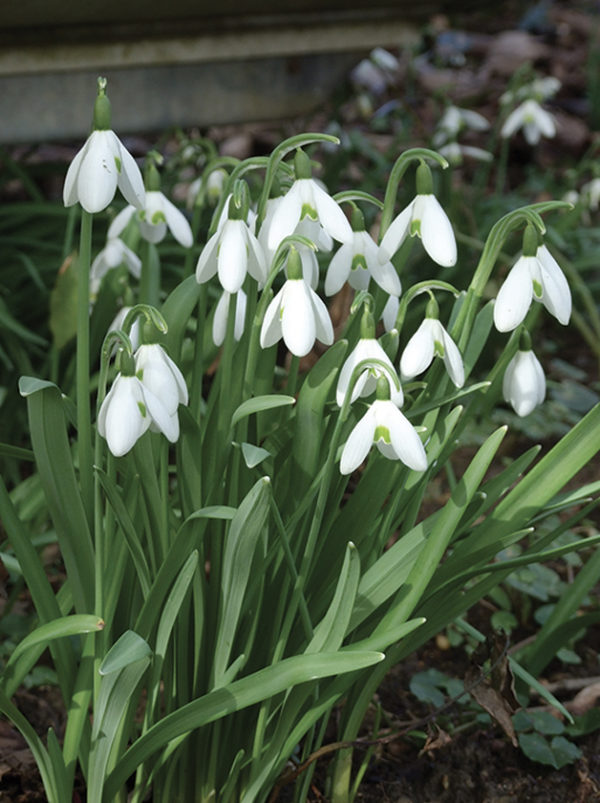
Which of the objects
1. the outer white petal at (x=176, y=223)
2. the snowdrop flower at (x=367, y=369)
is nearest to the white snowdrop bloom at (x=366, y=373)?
the snowdrop flower at (x=367, y=369)

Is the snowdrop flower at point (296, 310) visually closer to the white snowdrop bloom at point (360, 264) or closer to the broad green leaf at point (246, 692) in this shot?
the white snowdrop bloom at point (360, 264)

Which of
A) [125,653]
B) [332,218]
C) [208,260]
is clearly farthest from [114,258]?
[125,653]

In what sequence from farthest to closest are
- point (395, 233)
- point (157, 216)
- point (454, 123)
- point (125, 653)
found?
point (454, 123) → point (157, 216) → point (395, 233) → point (125, 653)

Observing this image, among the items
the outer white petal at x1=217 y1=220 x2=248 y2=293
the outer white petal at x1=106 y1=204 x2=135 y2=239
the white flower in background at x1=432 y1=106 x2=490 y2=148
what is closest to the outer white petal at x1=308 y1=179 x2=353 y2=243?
the outer white petal at x1=217 y1=220 x2=248 y2=293

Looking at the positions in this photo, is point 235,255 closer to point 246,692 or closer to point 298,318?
point 298,318

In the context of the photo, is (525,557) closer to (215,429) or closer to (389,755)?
(215,429)

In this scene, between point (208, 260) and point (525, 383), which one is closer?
point (208, 260)
